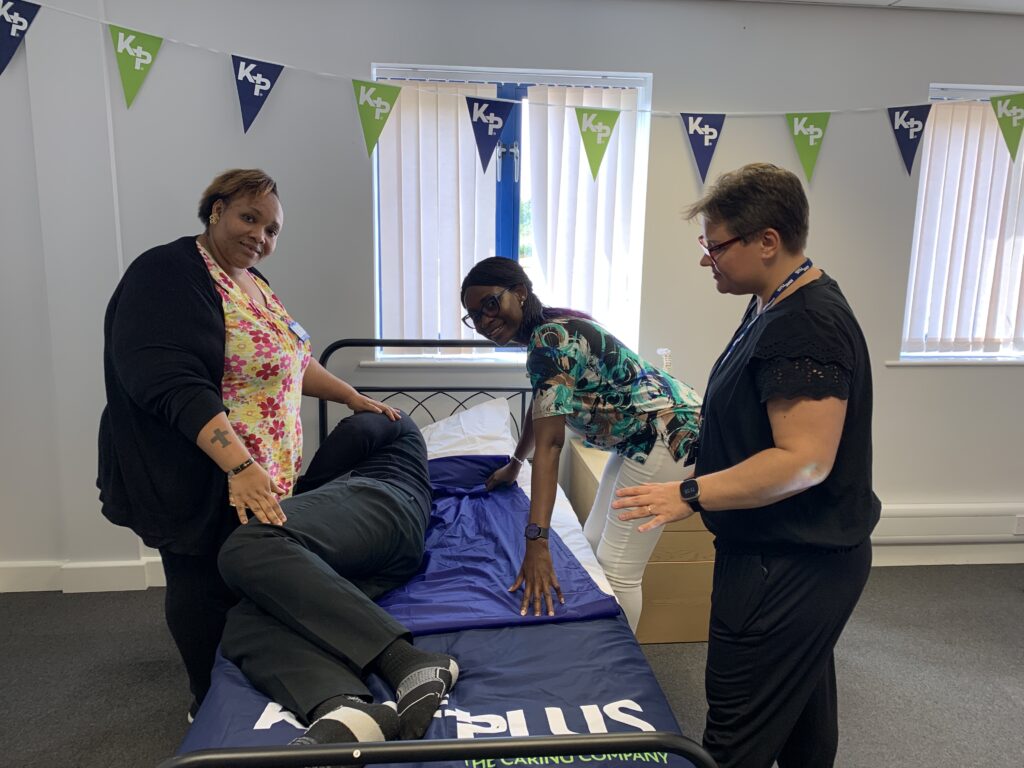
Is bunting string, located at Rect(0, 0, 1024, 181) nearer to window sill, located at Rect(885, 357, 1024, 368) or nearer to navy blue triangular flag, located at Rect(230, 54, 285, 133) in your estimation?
navy blue triangular flag, located at Rect(230, 54, 285, 133)

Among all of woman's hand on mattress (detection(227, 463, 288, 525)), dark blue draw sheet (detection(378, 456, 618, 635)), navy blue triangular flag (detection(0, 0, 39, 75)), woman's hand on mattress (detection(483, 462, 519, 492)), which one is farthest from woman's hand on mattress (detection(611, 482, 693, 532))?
navy blue triangular flag (detection(0, 0, 39, 75))

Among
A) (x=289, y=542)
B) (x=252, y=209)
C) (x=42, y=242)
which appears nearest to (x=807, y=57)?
(x=252, y=209)

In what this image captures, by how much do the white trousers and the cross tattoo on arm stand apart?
3.15 ft

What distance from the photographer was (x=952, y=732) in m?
1.91

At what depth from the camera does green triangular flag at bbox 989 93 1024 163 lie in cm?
255

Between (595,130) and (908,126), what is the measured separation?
1.35 meters

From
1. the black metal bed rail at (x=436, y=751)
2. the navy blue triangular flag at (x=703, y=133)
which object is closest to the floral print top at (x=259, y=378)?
the black metal bed rail at (x=436, y=751)

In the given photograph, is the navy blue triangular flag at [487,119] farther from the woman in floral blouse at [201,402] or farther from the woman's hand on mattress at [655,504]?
the woman's hand on mattress at [655,504]

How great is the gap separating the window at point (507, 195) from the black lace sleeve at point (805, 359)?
1.81m

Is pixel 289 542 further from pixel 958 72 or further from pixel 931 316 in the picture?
pixel 958 72

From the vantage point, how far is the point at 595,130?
2.60 metres

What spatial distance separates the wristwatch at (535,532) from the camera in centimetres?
151

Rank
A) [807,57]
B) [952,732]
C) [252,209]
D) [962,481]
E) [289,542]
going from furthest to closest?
[962,481] → [807,57] → [952,732] → [252,209] → [289,542]

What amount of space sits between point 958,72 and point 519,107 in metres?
1.90
